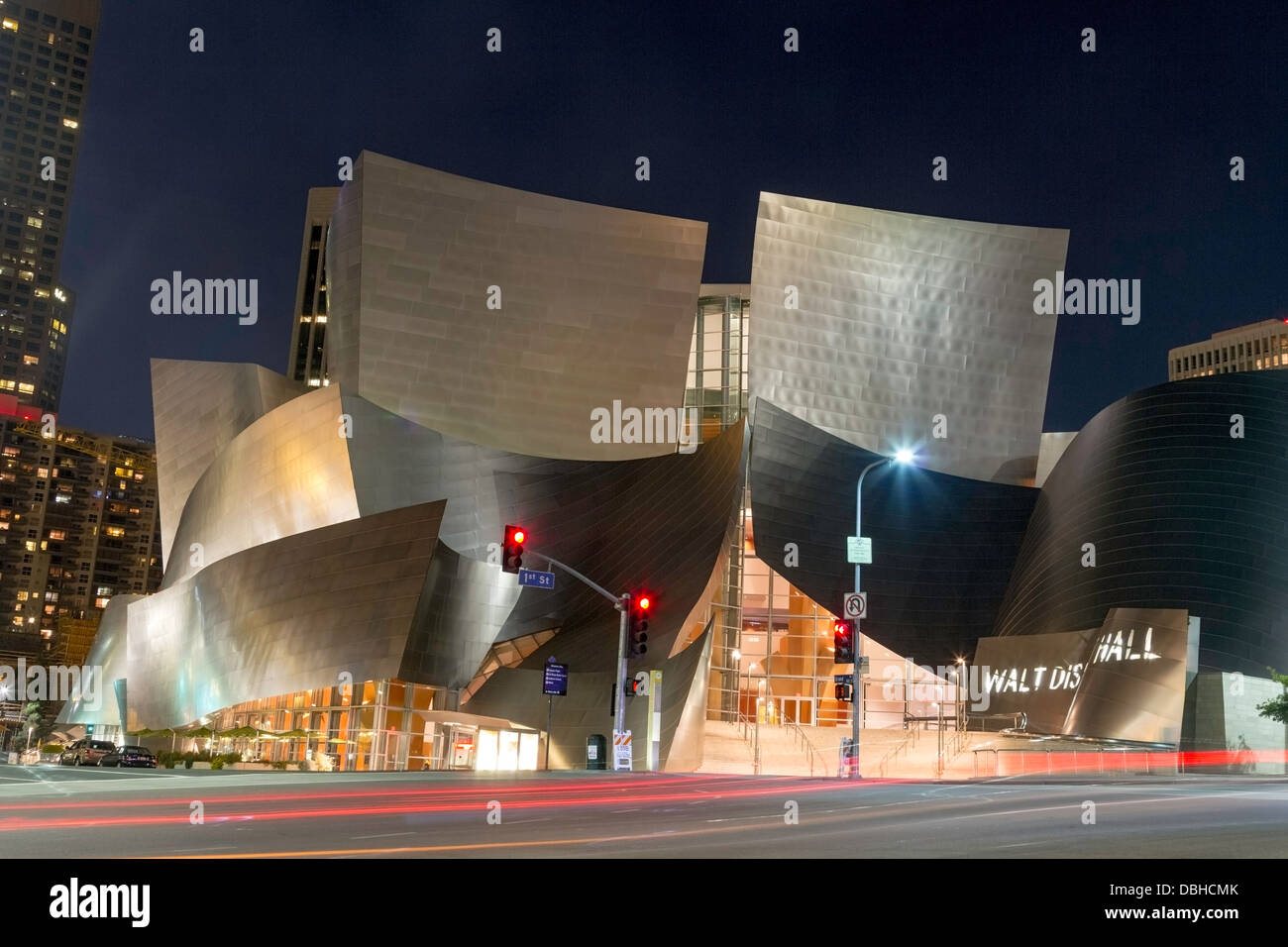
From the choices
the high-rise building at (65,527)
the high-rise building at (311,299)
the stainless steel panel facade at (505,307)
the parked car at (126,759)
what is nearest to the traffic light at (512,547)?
the parked car at (126,759)

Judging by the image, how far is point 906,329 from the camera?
182 feet

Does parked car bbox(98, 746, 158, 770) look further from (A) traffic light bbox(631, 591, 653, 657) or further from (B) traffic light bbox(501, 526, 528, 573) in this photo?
(A) traffic light bbox(631, 591, 653, 657)

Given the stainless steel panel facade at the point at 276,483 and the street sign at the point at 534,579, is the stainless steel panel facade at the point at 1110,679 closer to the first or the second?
the street sign at the point at 534,579

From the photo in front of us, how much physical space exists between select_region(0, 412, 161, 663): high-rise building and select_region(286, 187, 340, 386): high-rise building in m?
46.4

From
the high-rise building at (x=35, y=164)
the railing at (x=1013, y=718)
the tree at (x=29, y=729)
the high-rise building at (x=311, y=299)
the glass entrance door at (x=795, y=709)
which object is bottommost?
the tree at (x=29, y=729)

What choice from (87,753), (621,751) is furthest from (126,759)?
(621,751)

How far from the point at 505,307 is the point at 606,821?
41204 mm

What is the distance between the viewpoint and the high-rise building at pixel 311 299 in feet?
431

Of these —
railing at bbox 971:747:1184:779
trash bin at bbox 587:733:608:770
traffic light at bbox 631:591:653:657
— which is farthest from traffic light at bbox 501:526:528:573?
railing at bbox 971:747:1184:779

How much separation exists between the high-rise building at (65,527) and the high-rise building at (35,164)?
9333mm

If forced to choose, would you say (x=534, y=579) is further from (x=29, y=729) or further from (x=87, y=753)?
(x=29, y=729)

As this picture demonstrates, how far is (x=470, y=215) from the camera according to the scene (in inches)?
2044

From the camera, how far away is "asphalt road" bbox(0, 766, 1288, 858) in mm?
9289

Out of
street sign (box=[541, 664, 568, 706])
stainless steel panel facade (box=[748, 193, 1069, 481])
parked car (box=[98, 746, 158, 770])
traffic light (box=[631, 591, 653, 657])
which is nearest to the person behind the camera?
traffic light (box=[631, 591, 653, 657])
